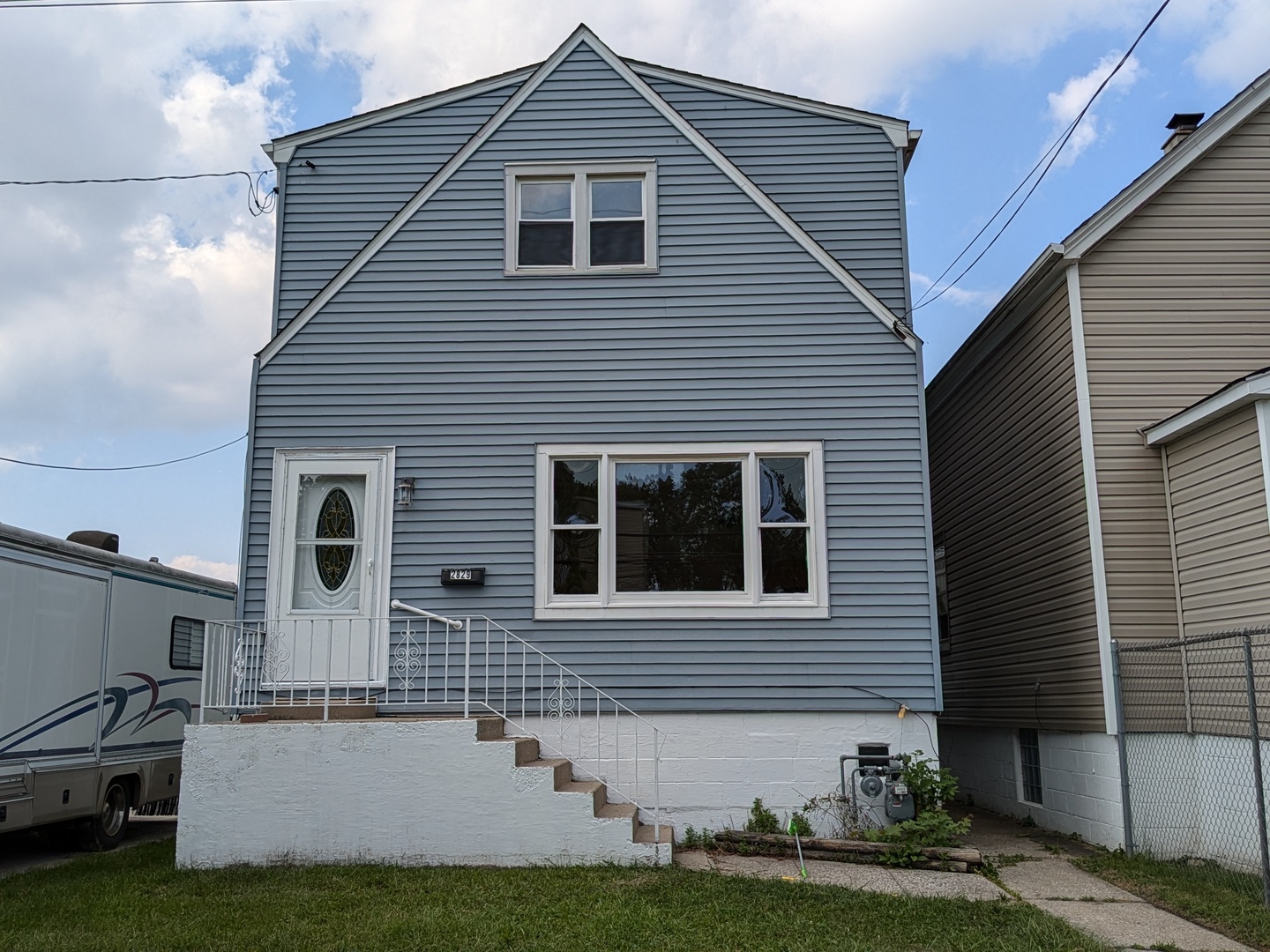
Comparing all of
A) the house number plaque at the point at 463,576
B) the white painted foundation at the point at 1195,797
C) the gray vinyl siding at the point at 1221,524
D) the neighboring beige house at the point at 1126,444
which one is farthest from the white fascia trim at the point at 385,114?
the white painted foundation at the point at 1195,797

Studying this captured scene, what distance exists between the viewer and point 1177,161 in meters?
10.4

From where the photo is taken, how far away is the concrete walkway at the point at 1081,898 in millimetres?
6496

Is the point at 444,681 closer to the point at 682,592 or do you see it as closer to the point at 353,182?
the point at 682,592

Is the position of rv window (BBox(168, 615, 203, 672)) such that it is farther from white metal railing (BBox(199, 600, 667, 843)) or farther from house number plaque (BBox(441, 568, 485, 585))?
house number plaque (BBox(441, 568, 485, 585))

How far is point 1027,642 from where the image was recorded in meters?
11.4

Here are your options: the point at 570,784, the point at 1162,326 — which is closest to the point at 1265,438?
the point at 1162,326

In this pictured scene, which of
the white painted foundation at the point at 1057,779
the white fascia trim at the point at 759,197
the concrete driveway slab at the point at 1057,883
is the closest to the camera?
the concrete driveway slab at the point at 1057,883

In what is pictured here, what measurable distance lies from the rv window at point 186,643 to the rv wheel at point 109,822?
5.12 feet

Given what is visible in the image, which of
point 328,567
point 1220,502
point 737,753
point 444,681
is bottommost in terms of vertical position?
point 737,753

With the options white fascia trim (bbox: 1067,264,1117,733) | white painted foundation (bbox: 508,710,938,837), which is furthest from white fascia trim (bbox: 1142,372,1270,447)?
white painted foundation (bbox: 508,710,938,837)

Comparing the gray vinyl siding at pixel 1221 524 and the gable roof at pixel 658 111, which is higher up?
the gable roof at pixel 658 111

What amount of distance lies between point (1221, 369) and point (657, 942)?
24.5 feet

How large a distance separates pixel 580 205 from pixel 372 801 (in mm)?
5650

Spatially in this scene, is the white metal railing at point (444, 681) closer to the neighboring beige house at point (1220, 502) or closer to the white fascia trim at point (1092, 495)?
the white fascia trim at point (1092, 495)
